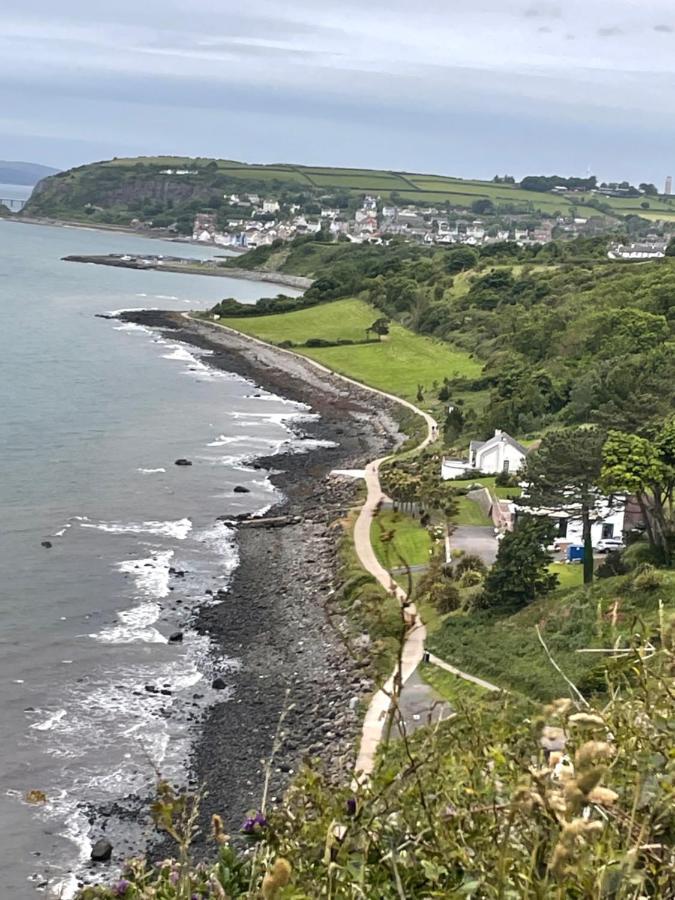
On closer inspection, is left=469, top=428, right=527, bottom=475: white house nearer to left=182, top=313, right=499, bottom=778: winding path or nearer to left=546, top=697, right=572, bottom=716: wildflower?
left=182, top=313, right=499, bottom=778: winding path

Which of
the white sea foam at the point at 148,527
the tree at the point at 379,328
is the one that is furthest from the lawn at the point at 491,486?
the tree at the point at 379,328

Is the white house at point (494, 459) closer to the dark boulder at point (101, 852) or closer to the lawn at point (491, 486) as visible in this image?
the lawn at point (491, 486)

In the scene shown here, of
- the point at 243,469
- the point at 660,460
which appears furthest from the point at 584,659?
the point at 243,469

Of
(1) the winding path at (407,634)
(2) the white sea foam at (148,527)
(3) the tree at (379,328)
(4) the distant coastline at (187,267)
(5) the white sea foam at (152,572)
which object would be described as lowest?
(5) the white sea foam at (152,572)

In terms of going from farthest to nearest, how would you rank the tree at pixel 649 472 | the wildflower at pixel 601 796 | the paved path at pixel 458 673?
the tree at pixel 649 472 < the paved path at pixel 458 673 < the wildflower at pixel 601 796

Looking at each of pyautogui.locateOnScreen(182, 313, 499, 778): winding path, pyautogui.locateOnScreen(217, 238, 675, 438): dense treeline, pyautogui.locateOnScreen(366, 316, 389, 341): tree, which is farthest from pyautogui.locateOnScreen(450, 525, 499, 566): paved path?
pyautogui.locateOnScreen(366, 316, 389, 341): tree

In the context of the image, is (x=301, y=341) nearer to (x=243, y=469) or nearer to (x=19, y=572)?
(x=243, y=469)
